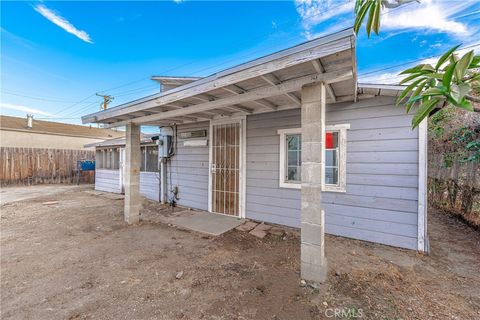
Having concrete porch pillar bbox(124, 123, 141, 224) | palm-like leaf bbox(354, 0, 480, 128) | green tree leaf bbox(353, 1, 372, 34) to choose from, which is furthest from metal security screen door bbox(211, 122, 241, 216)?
palm-like leaf bbox(354, 0, 480, 128)

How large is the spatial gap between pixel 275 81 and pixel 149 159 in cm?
600

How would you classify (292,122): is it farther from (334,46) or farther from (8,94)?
(8,94)

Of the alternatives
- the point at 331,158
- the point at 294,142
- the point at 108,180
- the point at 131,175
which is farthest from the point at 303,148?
the point at 108,180

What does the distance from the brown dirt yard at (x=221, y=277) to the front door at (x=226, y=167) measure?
1.02m

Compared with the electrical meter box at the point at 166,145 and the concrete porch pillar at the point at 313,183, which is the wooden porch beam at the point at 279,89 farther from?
the electrical meter box at the point at 166,145

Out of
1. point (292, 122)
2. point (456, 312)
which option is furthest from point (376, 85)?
point (456, 312)

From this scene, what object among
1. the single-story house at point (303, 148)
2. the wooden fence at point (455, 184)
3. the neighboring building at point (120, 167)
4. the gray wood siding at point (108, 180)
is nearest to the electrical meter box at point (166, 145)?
the single-story house at point (303, 148)

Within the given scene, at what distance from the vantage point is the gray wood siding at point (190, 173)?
201 inches

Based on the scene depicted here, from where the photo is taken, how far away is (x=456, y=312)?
5.77 ft

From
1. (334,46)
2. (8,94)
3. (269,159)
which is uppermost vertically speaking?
(8,94)

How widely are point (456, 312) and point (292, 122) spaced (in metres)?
3.08

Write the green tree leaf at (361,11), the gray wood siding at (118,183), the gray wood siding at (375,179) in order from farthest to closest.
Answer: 1. the gray wood siding at (118,183)
2. the gray wood siding at (375,179)
3. the green tree leaf at (361,11)

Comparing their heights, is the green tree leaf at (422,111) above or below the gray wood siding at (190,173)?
above

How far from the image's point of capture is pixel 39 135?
1346cm
